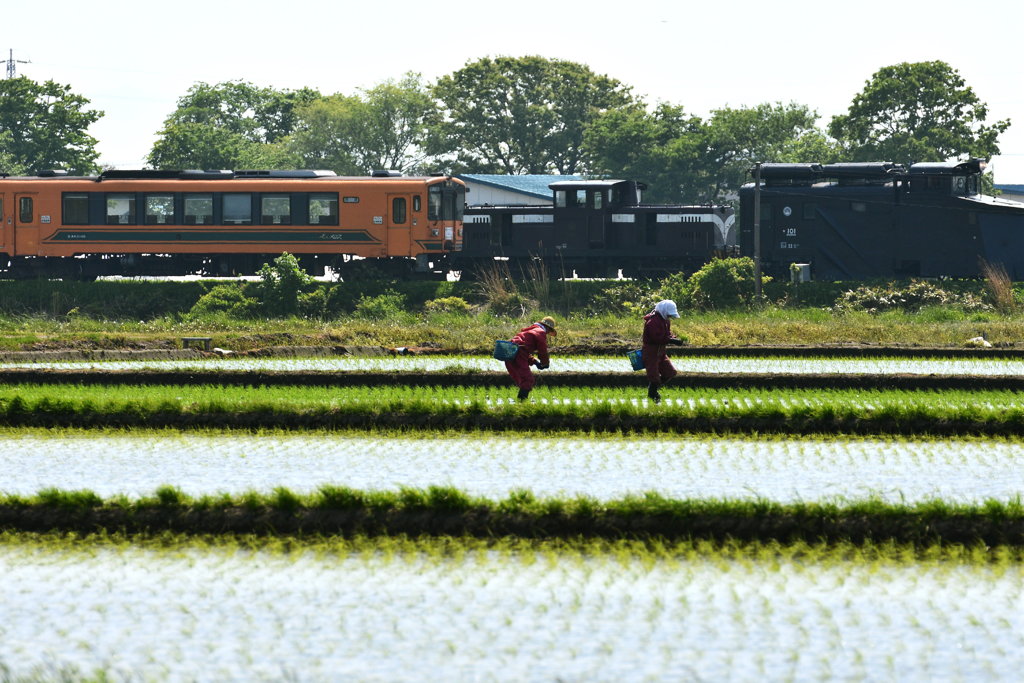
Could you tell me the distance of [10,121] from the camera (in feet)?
253

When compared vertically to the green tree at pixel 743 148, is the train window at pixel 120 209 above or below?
below

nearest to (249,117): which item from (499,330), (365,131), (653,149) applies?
(365,131)

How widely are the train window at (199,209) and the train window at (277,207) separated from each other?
1557mm

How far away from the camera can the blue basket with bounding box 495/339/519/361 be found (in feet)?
57.5

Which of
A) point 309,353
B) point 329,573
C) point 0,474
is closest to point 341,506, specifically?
point 329,573

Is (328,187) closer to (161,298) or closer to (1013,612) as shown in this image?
(161,298)

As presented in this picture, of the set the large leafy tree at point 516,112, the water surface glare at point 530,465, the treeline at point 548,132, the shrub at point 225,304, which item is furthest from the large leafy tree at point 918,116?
the water surface glare at point 530,465

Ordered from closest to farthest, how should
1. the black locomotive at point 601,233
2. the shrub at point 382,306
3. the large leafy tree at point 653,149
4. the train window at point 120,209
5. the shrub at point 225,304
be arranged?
the shrub at point 382,306 → the shrub at point 225,304 → the train window at point 120,209 → the black locomotive at point 601,233 → the large leafy tree at point 653,149

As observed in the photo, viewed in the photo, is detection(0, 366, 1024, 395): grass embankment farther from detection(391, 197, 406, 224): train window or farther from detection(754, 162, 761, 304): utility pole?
detection(391, 197, 406, 224): train window

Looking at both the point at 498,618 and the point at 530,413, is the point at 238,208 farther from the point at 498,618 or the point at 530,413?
the point at 498,618

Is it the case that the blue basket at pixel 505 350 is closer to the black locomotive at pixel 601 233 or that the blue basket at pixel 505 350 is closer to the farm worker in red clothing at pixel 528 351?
the farm worker in red clothing at pixel 528 351

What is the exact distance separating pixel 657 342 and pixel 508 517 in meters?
A: 7.67

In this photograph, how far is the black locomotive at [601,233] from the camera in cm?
4281

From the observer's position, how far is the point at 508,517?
10578mm
